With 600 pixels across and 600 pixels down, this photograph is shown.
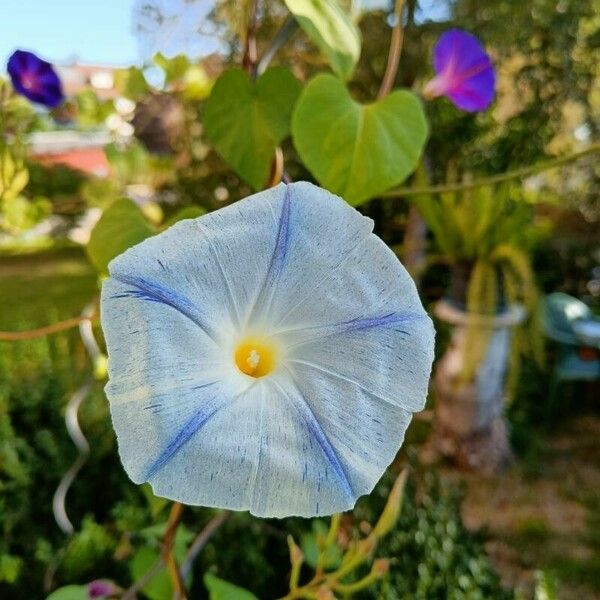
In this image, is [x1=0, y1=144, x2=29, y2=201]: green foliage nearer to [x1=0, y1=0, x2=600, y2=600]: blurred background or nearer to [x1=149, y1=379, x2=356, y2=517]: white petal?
[x1=0, y1=0, x2=600, y2=600]: blurred background

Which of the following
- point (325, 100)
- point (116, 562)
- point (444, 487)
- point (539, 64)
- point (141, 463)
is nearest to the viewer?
point (141, 463)

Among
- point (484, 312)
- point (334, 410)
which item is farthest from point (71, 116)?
point (484, 312)

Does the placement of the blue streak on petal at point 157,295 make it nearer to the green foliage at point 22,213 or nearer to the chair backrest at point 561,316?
the green foliage at point 22,213

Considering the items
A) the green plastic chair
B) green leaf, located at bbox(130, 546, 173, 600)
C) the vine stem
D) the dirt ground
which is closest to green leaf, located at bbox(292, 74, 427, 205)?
the vine stem

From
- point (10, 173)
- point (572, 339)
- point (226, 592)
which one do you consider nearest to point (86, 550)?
point (226, 592)

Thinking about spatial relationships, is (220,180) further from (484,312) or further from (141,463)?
(141,463)

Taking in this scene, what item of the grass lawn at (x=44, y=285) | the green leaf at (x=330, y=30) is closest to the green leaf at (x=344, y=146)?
the green leaf at (x=330, y=30)

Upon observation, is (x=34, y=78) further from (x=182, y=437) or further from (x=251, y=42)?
(x=182, y=437)
